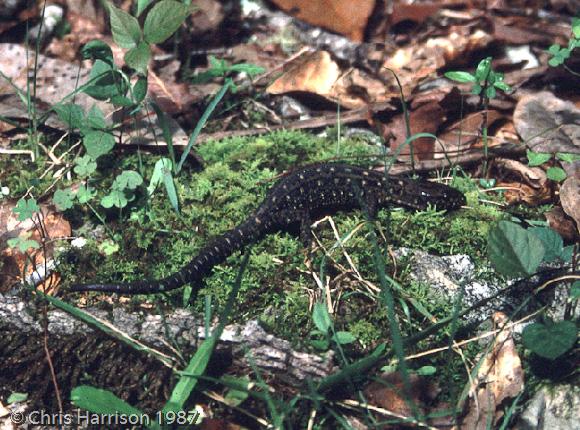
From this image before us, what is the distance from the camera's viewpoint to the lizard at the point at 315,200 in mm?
4473

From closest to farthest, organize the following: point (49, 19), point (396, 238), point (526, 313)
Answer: point (526, 313), point (396, 238), point (49, 19)

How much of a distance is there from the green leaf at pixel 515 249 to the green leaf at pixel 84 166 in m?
2.96

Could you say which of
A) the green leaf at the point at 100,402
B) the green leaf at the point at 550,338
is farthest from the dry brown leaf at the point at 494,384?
the green leaf at the point at 100,402

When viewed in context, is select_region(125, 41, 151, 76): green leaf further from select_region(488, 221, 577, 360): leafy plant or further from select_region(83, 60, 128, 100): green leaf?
select_region(488, 221, 577, 360): leafy plant

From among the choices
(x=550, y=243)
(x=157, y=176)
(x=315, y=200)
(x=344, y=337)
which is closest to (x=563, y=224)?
(x=550, y=243)

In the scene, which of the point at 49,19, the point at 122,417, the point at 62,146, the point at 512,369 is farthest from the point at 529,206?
the point at 49,19

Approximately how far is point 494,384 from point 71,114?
352cm

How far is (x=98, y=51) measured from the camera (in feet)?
15.5

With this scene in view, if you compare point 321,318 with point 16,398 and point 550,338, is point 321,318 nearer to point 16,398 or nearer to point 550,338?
point 550,338

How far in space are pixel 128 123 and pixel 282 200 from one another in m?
1.62

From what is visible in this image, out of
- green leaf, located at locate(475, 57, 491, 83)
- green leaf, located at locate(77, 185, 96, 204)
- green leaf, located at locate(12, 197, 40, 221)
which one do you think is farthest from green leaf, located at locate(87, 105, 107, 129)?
green leaf, located at locate(475, 57, 491, 83)

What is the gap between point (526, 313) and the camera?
4.08 m

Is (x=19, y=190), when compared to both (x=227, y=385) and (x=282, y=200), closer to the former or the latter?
(x=282, y=200)

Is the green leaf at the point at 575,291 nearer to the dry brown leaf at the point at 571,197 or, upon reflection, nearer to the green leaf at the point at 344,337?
the dry brown leaf at the point at 571,197
